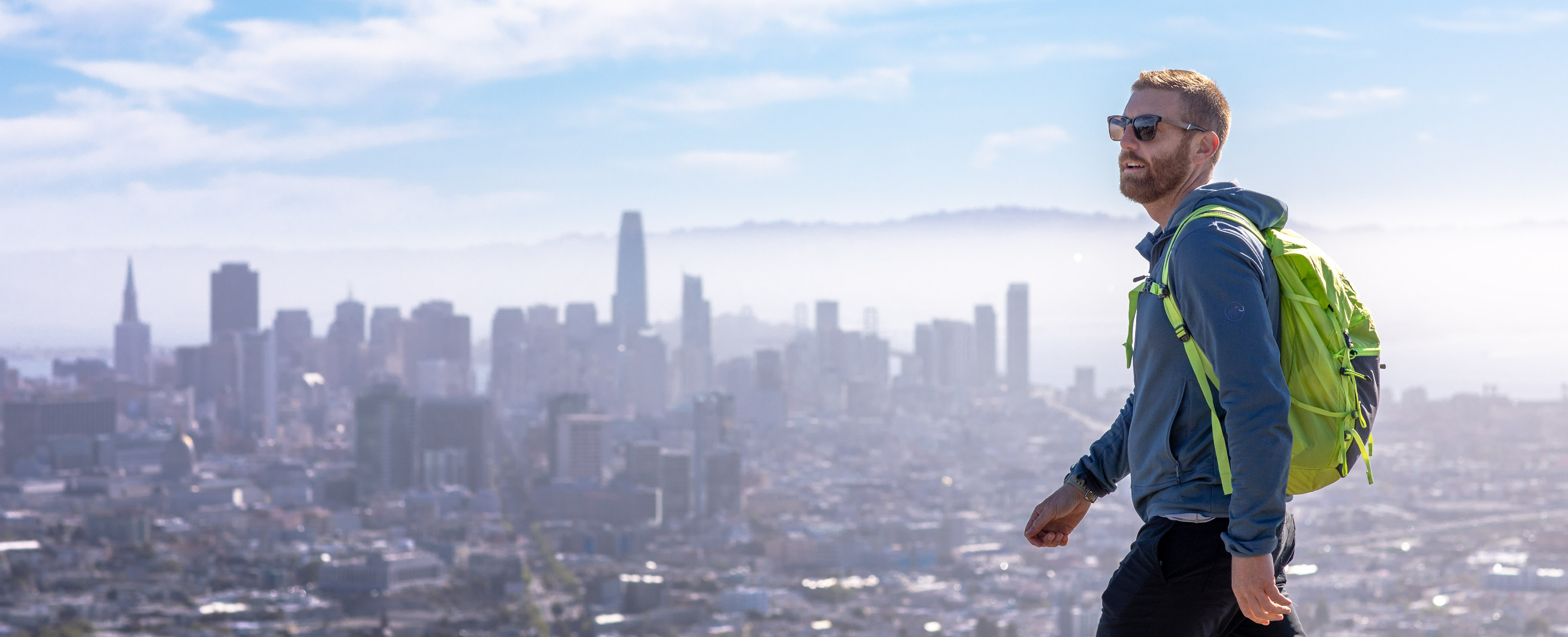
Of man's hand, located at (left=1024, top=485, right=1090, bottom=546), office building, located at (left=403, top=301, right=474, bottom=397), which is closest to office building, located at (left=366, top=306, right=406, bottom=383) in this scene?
office building, located at (left=403, top=301, right=474, bottom=397)

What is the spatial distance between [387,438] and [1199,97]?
42739 mm

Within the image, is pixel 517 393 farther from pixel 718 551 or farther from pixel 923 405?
pixel 718 551

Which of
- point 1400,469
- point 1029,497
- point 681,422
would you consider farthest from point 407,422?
point 1400,469

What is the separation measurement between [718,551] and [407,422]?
16111mm

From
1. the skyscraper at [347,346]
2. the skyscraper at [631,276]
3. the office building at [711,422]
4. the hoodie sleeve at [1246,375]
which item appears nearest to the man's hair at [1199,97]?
the hoodie sleeve at [1246,375]

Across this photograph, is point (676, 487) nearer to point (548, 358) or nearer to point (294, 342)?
point (548, 358)

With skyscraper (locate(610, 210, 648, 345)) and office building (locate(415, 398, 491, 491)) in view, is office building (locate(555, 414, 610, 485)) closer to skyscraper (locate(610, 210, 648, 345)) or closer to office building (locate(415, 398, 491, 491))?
office building (locate(415, 398, 491, 491))

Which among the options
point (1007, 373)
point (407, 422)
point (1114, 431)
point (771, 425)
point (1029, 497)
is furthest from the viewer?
point (1007, 373)

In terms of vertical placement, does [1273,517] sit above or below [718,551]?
above

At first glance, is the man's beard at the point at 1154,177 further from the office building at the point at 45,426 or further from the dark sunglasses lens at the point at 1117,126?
the office building at the point at 45,426

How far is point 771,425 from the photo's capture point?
51.0m

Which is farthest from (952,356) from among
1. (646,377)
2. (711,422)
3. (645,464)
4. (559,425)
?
(645,464)

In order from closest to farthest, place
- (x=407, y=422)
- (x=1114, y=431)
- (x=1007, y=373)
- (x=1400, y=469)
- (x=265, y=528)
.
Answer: (x=1114, y=431) < (x=1400, y=469) < (x=265, y=528) < (x=407, y=422) < (x=1007, y=373)

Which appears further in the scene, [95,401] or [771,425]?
[771,425]
